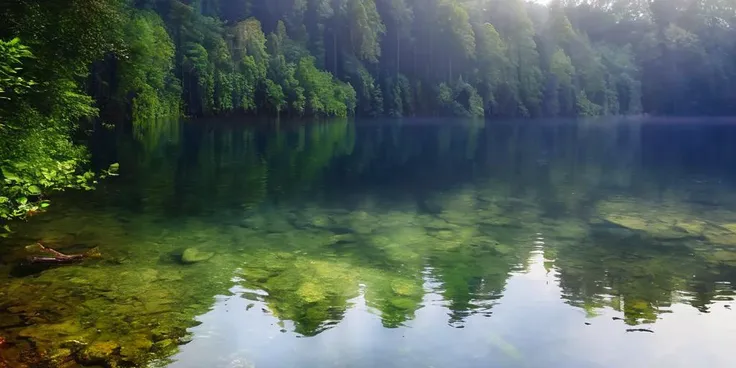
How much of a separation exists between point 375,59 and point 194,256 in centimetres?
8429

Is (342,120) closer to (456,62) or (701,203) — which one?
(456,62)

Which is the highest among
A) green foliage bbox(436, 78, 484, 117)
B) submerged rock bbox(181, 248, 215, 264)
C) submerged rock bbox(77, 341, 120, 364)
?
green foliage bbox(436, 78, 484, 117)

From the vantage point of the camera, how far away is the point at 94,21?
59.5 feet

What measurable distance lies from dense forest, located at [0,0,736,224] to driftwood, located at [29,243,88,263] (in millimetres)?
1687

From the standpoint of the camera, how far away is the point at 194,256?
580 inches

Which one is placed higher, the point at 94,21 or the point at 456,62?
the point at 456,62

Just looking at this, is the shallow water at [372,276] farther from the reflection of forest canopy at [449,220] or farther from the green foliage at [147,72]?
the green foliage at [147,72]

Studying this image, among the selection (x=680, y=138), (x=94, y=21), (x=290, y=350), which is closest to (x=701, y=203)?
(x=290, y=350)

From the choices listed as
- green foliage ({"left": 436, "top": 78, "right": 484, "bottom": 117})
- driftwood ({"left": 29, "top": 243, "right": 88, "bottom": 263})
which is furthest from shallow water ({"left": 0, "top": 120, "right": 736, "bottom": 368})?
green foliage ({"left": 436, "top": 78, "right": 484, "bottom": 117})

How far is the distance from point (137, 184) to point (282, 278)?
46.7 ft

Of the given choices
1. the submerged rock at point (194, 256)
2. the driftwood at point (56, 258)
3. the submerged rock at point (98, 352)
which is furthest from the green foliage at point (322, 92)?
the submerged rock at point (98, 352)

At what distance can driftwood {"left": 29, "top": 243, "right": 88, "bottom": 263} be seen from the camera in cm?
1345

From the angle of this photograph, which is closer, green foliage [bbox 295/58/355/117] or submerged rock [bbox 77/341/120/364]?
submerged rock [bbox 77/341/120/364]

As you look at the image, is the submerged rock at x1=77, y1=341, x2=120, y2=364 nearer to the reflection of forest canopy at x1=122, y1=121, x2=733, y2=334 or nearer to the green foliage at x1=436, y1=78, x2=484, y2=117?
the reflection of forest canopy at x1=122, y1=121, x2=733, y2=334
